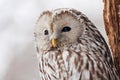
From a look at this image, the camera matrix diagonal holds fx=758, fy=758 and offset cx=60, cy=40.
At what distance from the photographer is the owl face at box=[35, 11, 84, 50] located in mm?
4223

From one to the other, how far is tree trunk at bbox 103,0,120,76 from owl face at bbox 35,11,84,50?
15 cm

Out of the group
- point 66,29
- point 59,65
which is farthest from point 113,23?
point 59,65

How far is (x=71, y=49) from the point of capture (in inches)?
168

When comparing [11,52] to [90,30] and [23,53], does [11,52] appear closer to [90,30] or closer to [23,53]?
[23,53]

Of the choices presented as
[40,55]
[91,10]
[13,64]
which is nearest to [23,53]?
[13,64]

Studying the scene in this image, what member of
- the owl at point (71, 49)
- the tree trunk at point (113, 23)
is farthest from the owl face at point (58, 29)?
the tree trunk at point (113, 23)

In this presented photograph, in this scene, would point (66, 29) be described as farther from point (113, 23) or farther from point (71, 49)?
point (113, 23)

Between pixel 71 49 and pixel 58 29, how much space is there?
0.48 feet

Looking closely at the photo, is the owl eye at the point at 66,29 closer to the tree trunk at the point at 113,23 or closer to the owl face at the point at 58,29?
the owl face at the point at 58,29

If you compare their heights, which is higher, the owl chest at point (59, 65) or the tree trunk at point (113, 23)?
the tree trunk at point (113, 23)

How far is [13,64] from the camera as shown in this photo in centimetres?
685

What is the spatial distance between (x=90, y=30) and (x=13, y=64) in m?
2.63

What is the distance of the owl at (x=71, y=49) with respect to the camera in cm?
421

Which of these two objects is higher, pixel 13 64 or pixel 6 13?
pixel 6 13
